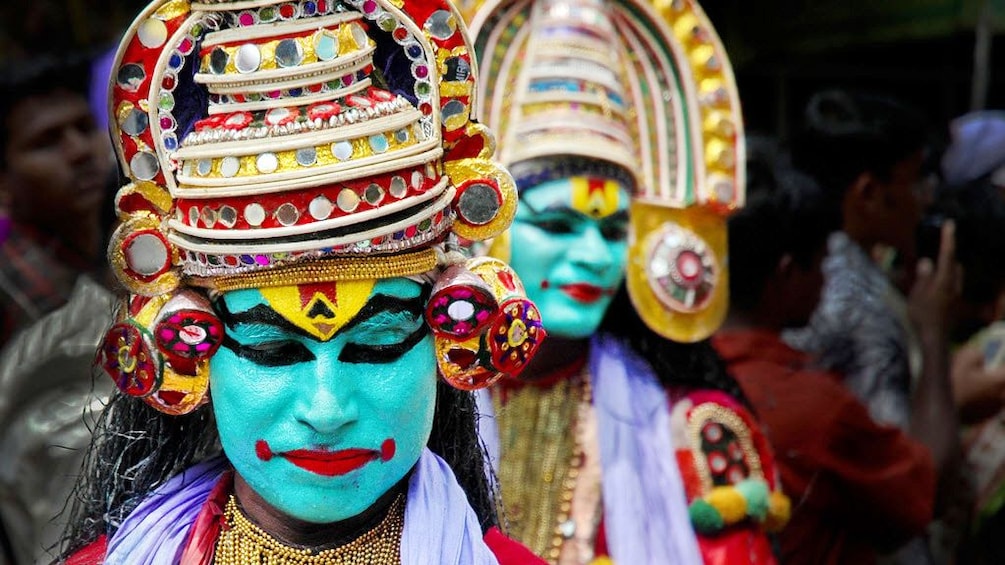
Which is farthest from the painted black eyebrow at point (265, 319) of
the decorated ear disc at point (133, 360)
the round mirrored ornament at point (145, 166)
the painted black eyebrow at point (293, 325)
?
the round mirrored ornament at point (145, 166)

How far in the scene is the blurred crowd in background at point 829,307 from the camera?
3.91m

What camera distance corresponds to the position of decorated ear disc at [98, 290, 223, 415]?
2527 mm

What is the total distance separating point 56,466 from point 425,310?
60.7 inches

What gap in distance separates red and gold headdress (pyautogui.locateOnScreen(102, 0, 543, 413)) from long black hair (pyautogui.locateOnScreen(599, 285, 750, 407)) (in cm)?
138

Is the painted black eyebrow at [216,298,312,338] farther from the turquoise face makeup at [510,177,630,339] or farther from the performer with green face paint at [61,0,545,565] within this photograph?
the turquoise face makeup at [510,177,630,339]

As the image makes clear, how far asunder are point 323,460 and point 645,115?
178 centimetres

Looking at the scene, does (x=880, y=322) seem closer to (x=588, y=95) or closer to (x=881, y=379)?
(x=881, y=379)

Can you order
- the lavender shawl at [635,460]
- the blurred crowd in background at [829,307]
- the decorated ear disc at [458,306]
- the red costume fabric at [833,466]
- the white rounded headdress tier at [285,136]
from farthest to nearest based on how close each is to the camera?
the red costume fabric at [833,466], the blurred crowd in background at [829,307], the lavender shawl at [635,460], the decorated ear disc at [458,306], the white rounded headdress tier at [285,136]

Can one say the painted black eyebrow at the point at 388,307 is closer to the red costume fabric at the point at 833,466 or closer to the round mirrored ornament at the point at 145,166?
the round mirrored ornament at the point at 145,166

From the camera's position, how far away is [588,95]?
3801mm

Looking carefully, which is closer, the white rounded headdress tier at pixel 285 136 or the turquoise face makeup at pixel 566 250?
the white rounded headdress tier at pixel 285 136

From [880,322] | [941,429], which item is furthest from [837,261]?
[941,429]

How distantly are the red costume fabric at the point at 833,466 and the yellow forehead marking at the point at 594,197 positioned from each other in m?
0.94

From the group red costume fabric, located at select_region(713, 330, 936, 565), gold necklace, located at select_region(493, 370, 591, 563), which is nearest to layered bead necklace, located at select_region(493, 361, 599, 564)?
gold necklace, located at select_region(493, 370, 591, 563)
